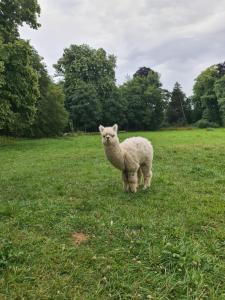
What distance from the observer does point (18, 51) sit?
26.2 m

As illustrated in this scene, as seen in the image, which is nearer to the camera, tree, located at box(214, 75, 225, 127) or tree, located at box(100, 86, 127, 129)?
tree, located at box(100, 86, 127, 129)

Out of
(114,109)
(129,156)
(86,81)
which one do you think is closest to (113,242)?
(129,156)

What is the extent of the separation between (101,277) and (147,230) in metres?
1.88

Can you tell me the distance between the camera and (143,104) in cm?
7188

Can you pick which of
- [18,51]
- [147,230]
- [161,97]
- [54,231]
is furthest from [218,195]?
[161,97]

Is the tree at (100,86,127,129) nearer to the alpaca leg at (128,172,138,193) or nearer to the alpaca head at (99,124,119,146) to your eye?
the alpaca leg at (128,172,138,193)

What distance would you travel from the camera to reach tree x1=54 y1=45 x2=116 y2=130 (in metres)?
60.6

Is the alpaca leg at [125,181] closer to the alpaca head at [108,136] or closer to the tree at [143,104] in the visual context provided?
the alpaca head at [108,136]

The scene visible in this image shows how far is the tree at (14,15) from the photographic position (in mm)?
27797

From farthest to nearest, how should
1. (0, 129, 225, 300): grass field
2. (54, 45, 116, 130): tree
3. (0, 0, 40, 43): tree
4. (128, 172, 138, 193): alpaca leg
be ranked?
1. (54, 45, 116, 130): tree
2. (0, 0, 40, 43): tree
3. (128, 172, 138, 193): alpaca leg
4. (0, 129, 225, 300): grass field

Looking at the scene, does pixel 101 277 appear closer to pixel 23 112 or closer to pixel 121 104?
pixel 23 112

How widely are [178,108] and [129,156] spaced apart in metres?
74.3

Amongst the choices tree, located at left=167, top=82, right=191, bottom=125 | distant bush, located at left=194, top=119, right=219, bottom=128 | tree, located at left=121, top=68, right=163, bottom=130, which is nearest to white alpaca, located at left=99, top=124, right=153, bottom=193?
tree, located at left=121, top=68, right=163, bottom=130

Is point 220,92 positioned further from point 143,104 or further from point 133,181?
point 133,181
